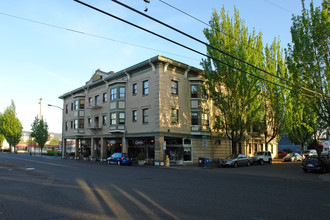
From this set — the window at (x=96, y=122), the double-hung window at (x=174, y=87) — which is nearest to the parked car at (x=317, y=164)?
the double-hung window at (x=174, y=87)

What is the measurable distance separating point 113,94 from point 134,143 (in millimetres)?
6907

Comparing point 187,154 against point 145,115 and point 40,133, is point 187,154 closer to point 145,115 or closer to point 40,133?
point 145,115

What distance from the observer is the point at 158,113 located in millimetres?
27953

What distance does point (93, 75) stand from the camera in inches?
1592

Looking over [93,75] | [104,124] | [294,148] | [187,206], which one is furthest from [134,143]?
[294,148]

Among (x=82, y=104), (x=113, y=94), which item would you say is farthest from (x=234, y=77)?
(x=82, y=104)

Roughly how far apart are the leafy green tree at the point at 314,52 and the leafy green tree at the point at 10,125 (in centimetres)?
7045

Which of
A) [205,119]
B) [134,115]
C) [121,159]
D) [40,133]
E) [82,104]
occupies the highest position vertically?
[82,104]

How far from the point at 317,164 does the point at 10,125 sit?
7242 cm

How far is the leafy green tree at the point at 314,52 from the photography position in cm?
2009

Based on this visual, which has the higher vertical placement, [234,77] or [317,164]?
[234,77]

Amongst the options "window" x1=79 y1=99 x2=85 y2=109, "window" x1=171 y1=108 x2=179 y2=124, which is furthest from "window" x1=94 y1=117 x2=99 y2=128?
"window" x1=171 y1=108 x2=179 y2=124

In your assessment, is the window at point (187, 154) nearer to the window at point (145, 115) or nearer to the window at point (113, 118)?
the window at point (145, 115)

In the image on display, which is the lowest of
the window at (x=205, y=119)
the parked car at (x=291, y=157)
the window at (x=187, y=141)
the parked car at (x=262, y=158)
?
the parked car at (x=291, y=157)
